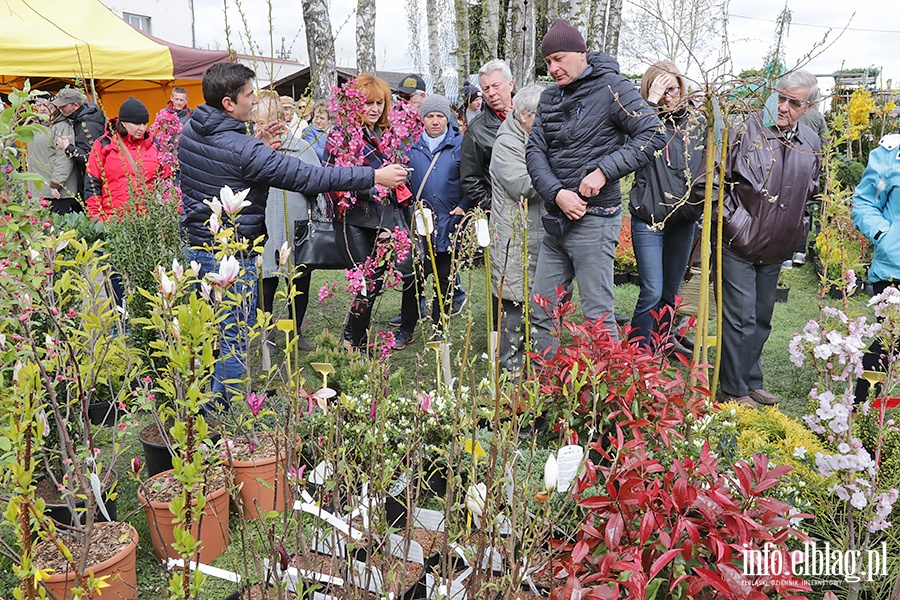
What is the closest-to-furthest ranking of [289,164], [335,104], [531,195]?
[289,164]
[335,104]
[531,195]

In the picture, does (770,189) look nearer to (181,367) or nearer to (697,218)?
(697,218)

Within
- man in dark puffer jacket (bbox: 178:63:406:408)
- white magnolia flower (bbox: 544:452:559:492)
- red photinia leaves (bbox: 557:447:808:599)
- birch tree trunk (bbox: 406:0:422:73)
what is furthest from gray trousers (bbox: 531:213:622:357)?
birch tree trunk (bbox: 406:0:422:73)

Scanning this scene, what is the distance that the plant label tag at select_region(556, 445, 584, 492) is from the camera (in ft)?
5.59

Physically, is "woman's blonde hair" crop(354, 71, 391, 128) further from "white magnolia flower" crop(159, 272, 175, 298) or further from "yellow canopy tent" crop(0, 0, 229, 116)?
"yellow canopy tent" crop(0, 0, 229, 116)

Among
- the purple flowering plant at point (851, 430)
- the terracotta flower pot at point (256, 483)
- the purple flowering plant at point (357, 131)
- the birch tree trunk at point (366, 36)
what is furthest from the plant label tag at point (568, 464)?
the birch tree trunk at point (366, 36)

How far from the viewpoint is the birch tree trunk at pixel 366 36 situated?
375 inches

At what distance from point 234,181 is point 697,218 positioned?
2.68 meters

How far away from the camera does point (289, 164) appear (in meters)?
3.14

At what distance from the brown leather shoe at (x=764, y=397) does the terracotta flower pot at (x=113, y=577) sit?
128 inches

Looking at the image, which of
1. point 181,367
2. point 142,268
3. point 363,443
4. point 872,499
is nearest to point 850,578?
point 872,499

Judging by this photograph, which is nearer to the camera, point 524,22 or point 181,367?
point 181,367

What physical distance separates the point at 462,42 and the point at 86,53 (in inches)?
272

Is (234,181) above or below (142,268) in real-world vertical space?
above

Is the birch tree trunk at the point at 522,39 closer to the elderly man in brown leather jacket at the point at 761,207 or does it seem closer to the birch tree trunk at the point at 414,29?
the elderly man in brown leather jacket at the point at 761,207
